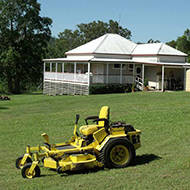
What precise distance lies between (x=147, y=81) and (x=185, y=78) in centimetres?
405

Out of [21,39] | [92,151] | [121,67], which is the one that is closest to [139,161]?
[92,151]

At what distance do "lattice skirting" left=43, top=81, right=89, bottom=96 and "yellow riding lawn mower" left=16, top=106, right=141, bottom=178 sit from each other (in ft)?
86.9

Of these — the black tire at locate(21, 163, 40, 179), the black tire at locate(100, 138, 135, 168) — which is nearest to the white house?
the black tire at locate(100, 138, 135, 168)

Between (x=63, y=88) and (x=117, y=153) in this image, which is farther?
(x=63, y=88)

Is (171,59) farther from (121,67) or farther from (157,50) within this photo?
(121,67)

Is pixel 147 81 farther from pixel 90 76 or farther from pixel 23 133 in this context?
pixel 23 133

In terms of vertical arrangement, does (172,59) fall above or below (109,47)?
below

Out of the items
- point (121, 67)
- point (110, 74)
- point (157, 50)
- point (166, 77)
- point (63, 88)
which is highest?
point (157, 50)

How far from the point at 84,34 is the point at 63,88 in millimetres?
43199

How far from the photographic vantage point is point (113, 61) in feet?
121

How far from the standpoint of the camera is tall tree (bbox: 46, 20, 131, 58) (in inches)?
3031

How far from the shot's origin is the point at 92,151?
350 inches

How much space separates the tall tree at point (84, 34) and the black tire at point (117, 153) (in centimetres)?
6543

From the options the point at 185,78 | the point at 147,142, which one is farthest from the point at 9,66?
the point at 147,142
